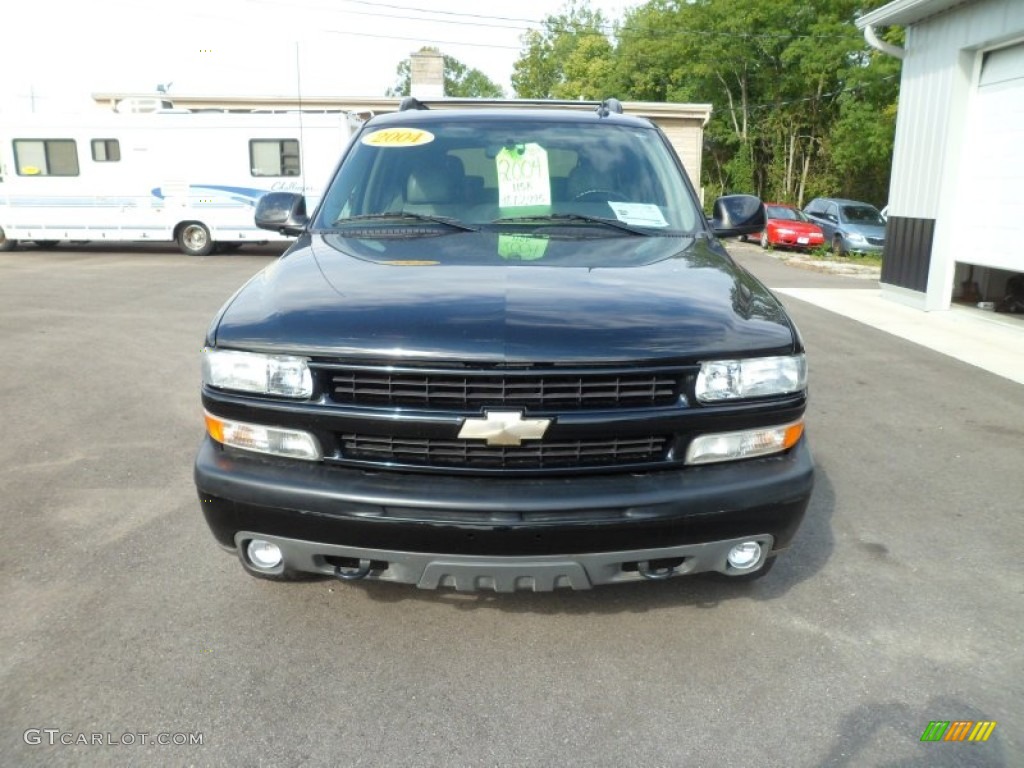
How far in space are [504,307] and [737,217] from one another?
7.03 feet

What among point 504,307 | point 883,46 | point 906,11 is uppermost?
point 906,11

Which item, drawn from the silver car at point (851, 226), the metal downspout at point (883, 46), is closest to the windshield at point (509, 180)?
the metal downspout at point (883, 46)

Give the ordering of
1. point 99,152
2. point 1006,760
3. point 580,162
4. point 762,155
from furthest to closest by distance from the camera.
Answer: point 762,155 < point 99,152 < point 580,162 < point 1006,760

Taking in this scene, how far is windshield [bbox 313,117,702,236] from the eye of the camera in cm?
384

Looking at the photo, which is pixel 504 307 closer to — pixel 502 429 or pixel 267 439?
pixel 502 429

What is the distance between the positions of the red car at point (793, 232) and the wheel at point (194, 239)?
561 inches

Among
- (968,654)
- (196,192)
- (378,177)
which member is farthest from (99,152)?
(968,654)

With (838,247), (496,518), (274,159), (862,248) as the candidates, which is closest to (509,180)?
(496,518)

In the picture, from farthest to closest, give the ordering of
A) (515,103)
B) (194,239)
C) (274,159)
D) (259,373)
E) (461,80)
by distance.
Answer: (461,80), (194,239), (274,159), (515,103), (259,373)

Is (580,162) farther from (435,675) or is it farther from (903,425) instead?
(903,425)

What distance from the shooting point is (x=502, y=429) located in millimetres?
2570

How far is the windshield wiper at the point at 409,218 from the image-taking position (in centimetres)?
372

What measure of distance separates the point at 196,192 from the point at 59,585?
17521 mm

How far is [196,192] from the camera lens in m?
19.3
